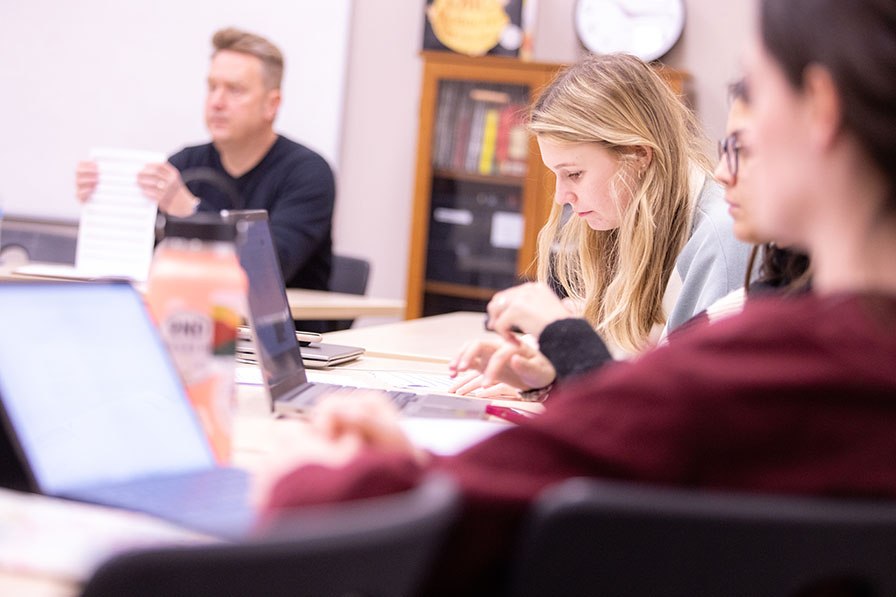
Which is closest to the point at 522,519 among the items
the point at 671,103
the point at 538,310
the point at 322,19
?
the point at 538,310

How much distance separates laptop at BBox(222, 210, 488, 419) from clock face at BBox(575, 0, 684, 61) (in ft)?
10.1

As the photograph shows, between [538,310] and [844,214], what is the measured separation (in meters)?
0.58

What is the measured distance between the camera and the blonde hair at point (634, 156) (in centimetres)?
194

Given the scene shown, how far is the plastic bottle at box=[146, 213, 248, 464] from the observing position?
3.06ft

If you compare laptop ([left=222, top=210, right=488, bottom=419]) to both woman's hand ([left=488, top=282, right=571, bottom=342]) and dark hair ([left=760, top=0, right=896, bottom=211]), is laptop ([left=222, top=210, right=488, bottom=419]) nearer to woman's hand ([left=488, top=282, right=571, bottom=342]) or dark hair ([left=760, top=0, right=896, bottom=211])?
woman's hand ([left=488, top=282, right=571, bottom=342])

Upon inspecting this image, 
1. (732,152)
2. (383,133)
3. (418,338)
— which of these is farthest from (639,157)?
(383,133)

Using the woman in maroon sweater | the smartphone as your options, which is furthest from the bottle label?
the smartphone

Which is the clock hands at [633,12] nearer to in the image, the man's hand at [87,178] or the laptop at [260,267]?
the man's hand at [87,178]

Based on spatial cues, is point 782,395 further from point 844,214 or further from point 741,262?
point 741,262

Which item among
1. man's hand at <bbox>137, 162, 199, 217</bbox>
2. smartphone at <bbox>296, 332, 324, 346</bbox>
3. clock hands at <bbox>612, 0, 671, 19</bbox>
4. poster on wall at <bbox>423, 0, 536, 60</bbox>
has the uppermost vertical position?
clock hands at <bbox>612, 0, 671, 19</bbox>

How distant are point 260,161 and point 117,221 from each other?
1.12 m

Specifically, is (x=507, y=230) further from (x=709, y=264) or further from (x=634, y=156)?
(x=709, y=264)

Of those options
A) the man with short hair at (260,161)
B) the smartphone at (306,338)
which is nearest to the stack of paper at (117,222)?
the smartphone at (306,338)

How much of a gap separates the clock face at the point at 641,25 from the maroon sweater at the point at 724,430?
377cm
